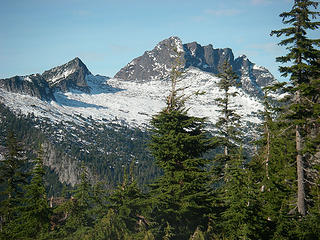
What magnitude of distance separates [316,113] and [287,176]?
20.2 ft

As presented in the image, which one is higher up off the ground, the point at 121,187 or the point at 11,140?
the point at 11,140

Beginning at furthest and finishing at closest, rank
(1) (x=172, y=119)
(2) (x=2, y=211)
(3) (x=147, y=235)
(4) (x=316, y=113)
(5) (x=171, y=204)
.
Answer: (2) (x=2, y=211), (1) (x=172, y=119), (5) (x=171, y=204), (4) (x=316, y=113), (3) (x=147, y=235)

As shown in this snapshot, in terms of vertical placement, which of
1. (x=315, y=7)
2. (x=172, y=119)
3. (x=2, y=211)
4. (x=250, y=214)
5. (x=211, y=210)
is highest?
(x=315, y=7)

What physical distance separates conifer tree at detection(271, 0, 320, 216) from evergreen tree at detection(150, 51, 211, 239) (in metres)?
5.98

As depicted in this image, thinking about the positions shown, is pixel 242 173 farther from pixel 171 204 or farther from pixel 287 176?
pixel 287 176

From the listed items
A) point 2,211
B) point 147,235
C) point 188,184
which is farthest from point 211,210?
point 2,211

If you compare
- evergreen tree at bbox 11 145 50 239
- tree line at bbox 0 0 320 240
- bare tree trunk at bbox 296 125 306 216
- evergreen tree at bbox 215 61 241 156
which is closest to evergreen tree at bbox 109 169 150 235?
tree line at bbox 0 0 320 240

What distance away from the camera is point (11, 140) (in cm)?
3175

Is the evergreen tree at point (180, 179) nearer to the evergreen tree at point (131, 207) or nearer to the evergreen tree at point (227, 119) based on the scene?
the evergreen tree at point (131, 207)

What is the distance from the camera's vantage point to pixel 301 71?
800 inches

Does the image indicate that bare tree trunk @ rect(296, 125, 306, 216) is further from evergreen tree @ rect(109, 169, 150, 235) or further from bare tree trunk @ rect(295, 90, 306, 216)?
evergreen tree @ rect(109, 169, 150, 235)

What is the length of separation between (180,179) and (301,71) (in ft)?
35.4

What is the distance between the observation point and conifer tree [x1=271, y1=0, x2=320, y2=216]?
1934 centimetres

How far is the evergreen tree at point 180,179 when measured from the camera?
19406 millimetres
